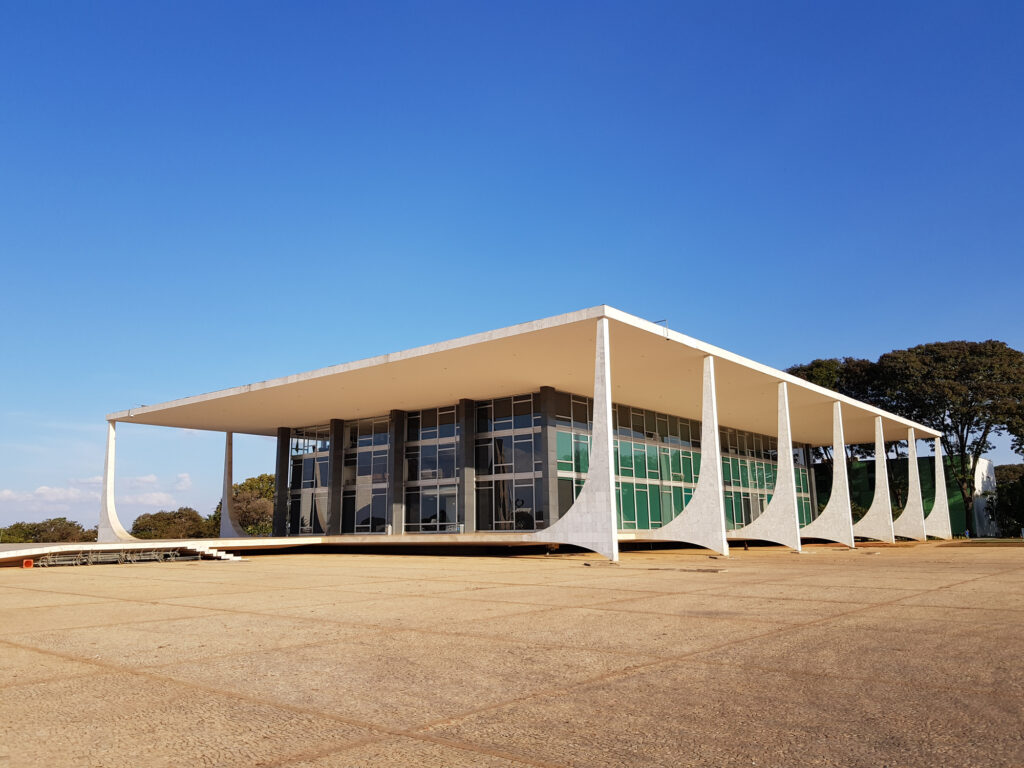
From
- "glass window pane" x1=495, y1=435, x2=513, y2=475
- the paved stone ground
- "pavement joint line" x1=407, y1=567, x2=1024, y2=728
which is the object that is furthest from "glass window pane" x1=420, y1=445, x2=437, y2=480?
"pavement joint line" x1=407, y1=567, x2=1024, y2=728

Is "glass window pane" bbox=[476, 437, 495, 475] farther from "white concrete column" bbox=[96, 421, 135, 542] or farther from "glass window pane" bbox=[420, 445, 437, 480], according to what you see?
"white concrete column" bbox=[96, 421, 135, 542]

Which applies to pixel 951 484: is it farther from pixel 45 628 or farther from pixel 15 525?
pixel 15 525

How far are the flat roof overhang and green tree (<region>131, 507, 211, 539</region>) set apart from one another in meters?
17.7

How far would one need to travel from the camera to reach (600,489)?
71.6 feet

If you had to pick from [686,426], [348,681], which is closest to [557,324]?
[348,681]

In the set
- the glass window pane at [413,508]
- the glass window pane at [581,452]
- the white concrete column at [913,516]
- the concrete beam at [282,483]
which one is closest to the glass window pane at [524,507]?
the glass window pane at [581,452]

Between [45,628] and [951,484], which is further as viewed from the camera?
[951,484]

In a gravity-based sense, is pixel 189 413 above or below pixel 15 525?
above

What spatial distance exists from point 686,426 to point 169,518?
4406 cm

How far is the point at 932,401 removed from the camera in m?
51.3

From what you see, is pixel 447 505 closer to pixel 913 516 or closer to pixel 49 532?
pixel 913 516

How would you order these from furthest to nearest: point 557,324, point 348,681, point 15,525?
point 15,525 < point 557,324 < point 348,681

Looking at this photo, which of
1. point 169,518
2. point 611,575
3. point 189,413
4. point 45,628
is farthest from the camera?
point 169,518

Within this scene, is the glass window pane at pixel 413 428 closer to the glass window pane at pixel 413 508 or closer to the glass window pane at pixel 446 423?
the glass window pane at pixel 446 423
